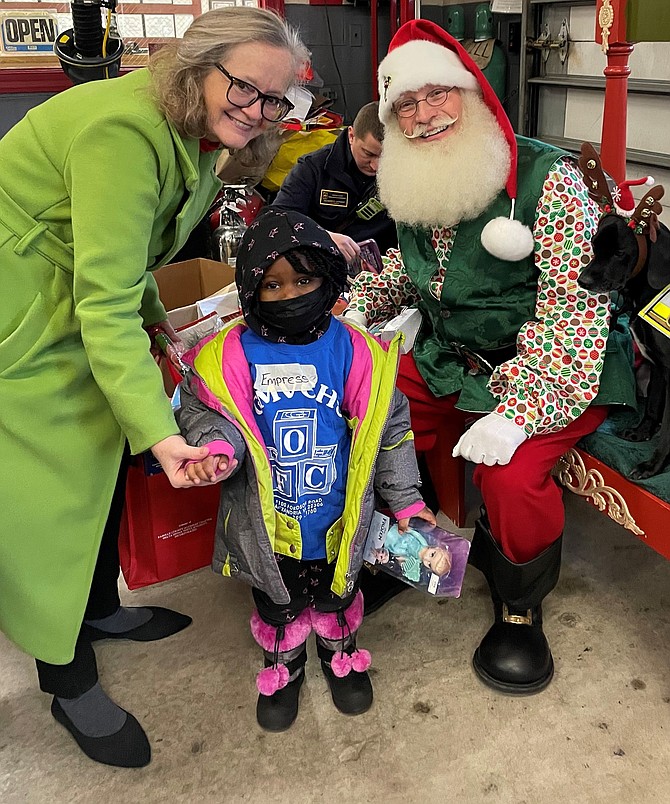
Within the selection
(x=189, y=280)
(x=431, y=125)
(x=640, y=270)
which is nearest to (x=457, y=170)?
(x=431, y=125)

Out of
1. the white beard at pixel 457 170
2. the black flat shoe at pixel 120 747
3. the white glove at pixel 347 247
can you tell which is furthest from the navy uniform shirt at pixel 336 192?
the black flat shoe at pixel 120 747

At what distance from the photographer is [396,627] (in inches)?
72.5

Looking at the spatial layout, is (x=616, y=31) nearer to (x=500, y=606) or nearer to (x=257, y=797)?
(x=500, y=606)

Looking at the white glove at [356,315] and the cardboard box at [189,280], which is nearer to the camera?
the white glove at [356,315]

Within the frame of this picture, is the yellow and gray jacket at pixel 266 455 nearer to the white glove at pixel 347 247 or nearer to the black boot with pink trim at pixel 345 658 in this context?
the black boot with pink trim at pixel 345 658

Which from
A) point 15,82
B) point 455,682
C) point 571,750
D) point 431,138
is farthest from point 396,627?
point 15,82

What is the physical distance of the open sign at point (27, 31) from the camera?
377 centimetres

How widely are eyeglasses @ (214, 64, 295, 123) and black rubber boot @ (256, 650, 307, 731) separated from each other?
1.08 meters

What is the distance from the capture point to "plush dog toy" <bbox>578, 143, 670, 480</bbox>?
1.41 metres

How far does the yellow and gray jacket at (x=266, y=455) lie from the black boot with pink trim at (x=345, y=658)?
0.12 meters

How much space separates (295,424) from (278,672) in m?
0.56

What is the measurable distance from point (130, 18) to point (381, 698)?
12.3 feet

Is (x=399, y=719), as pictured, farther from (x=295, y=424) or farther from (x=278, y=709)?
(x=295, y=424)

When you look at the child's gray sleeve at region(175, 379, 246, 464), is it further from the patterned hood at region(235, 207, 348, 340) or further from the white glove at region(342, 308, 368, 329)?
the white glove at region(342, 308, 368, 329)
